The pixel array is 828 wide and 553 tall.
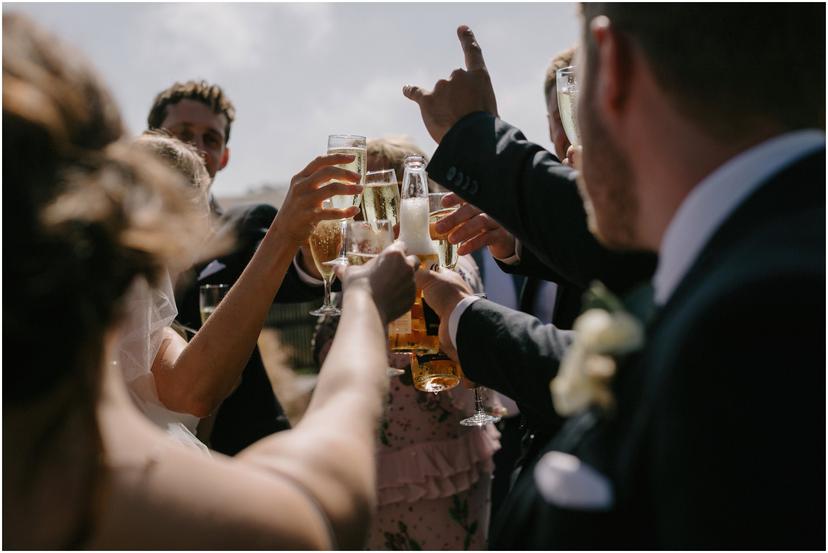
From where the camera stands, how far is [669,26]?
1354 millimetres

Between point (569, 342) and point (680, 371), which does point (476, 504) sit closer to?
A: point (569, 342)

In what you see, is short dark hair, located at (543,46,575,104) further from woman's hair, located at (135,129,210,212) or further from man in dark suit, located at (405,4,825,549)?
man in dark suit, located at (405,4,825,549)

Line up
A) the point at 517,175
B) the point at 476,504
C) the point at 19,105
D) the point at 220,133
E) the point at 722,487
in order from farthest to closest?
1. the point at 220,133
2. the point at 476,504
3. the point at 517,175
4. the point at 19,105
5. the point at 722,487

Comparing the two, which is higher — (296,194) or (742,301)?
(296,194)

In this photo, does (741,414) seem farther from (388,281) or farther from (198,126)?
(198,126)

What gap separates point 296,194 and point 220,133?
285cm

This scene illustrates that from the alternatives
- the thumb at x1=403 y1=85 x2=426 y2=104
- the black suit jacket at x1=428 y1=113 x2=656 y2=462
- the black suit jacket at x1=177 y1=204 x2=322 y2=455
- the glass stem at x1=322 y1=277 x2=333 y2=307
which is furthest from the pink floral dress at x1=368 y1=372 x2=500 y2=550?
the thumb at x1=403 y1=85 x2=426 y2=104

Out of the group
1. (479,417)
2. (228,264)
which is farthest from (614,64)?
(228,264)

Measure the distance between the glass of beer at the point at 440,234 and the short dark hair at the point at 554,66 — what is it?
1.69 m

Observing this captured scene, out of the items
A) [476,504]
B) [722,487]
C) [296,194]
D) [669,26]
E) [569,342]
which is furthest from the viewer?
[476,504]

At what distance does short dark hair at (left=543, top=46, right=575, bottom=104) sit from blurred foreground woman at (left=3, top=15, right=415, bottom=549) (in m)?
3.38

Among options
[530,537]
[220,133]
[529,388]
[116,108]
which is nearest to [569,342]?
[529,388]

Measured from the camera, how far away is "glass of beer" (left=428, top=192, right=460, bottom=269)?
9.86ft

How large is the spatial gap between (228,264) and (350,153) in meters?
1.99
